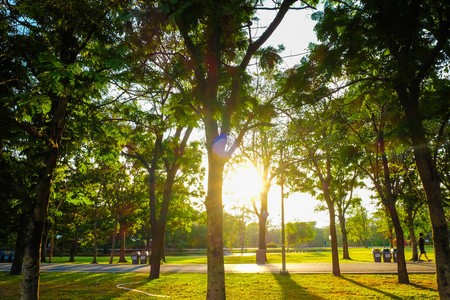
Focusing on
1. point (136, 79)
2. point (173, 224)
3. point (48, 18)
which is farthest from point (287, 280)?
point (173, 224)

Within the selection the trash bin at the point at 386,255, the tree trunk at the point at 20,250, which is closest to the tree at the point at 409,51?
the tree trunk at the point at 20,250

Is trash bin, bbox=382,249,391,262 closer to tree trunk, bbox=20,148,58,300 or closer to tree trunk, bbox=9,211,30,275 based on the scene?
tree trunk, bbox=20,148,58,300

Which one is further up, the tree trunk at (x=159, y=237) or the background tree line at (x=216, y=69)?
the background tree line at (x=216, y=69)

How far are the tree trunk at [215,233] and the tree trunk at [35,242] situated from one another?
495 centimetres

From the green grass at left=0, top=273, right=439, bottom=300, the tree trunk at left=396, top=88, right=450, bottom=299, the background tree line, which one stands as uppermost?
the background tree line

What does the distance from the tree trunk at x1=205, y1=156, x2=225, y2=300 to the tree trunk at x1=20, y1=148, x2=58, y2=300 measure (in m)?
4.95

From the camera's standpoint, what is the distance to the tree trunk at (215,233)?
647 centimetres

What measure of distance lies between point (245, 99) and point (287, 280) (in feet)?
28.4

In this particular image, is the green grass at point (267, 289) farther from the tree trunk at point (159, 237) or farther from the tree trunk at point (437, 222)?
the tree trunk at point (437, 222)

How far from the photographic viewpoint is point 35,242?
27.0ft

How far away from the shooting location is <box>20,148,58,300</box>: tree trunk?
7766 millimetres

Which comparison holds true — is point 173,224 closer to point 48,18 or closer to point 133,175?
point 133,175

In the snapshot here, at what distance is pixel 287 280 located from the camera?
12.7 meters

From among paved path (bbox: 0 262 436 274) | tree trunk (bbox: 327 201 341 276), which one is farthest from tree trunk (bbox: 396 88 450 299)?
paved path (bbox: 0 262 436 274)
